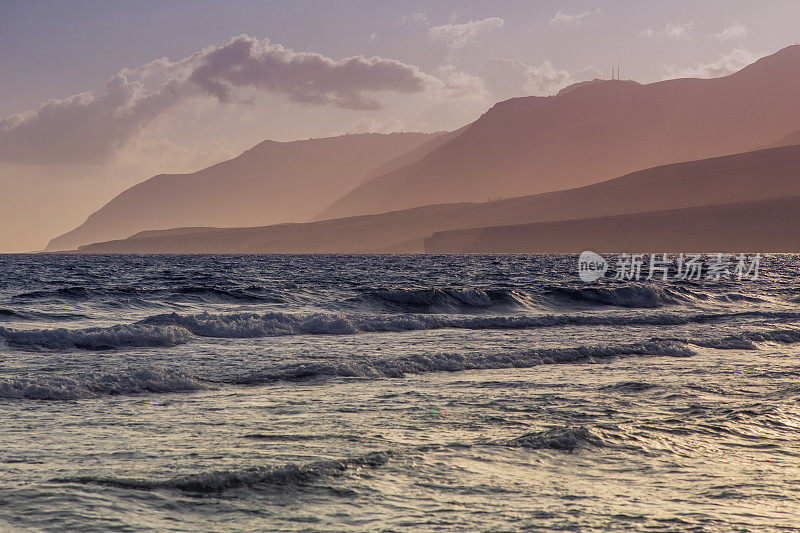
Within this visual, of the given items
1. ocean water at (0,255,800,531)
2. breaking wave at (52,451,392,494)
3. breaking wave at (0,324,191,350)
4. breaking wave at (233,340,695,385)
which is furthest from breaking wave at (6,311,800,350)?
breaking wave at (52,451,392,494)

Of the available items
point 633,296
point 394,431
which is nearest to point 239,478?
point 394,431

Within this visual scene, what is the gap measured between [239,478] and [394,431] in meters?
2.57

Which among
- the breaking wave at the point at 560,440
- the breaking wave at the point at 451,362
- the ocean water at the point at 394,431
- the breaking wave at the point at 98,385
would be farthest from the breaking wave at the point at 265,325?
the breaking wave at the point at 560,440

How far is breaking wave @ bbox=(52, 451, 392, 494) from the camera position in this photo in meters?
6.44

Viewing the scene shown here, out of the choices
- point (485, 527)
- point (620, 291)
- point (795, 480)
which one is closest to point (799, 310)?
point (620, 291)

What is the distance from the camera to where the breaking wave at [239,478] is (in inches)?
253

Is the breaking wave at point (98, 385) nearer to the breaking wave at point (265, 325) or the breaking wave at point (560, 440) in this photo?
the breaking wave at point (265, 325)

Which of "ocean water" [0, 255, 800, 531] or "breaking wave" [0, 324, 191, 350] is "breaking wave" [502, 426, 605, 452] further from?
"breaking wave" [0, 324, 191, 350]

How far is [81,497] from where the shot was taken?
241 inches

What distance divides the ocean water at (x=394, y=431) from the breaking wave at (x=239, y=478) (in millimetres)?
26

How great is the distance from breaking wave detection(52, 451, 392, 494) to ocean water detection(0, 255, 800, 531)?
3 centimetres

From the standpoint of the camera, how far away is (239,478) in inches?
261

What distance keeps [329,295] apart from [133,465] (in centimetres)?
3059

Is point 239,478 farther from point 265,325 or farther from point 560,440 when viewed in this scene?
point 265,325
